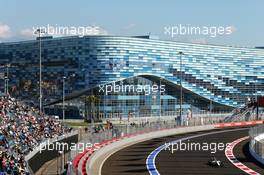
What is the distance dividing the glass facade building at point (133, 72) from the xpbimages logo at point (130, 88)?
205mm

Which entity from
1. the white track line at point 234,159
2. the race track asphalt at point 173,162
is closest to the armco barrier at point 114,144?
the race track asphalt at point 173,162

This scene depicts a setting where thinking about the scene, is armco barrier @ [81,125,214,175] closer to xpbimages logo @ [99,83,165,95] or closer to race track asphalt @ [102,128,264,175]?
race track asphalt @ [102,128,264,175]

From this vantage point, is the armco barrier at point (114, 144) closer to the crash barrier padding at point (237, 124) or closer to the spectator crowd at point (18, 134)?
the crash barrier padding at point (237, 124)

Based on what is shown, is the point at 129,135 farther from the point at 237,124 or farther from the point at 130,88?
the point at 130,88

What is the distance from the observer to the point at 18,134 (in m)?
31.3

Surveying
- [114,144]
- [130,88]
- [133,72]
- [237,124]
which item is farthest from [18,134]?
[133,72]

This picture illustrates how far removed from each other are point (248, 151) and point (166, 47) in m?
A: 70.2

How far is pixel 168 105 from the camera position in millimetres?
104125

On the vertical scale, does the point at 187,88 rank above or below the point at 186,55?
below

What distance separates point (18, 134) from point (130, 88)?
66.5 metres

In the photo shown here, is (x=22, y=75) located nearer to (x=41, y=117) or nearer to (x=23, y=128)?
(x=41, y=117)

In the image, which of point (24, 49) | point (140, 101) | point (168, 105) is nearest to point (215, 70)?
point (168, 105)

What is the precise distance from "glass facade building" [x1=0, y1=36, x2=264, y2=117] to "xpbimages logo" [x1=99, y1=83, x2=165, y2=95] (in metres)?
0.20

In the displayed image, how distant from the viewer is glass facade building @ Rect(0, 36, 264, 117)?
93.9 meters
